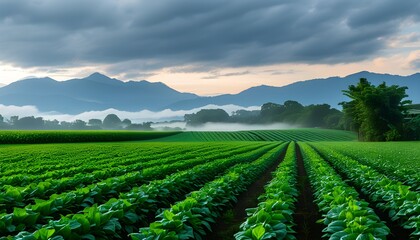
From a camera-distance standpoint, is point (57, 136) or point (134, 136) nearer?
point (57, 136)

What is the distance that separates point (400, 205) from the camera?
8.87m

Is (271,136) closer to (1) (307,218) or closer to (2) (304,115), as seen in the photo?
(2) (304,115)

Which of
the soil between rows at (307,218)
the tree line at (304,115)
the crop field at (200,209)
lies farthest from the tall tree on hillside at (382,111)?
the soil between rows at (307,218)

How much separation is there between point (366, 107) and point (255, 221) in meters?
82.7

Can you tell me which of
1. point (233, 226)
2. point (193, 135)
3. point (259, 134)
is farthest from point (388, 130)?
point (233, 226)

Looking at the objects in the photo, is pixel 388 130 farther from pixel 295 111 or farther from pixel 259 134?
pixel 295 111

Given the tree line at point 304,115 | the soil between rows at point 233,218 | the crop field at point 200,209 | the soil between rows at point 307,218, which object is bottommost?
the soil between rows at point 307,218

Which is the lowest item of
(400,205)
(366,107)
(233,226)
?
(233,226)

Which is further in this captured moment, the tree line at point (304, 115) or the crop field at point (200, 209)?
the tree line at point (304, 115)

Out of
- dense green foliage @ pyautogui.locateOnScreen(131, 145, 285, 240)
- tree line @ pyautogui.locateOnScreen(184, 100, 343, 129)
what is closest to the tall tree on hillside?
tree line @ pyautogui.locateOnScreen(184, 100, 343, 129)

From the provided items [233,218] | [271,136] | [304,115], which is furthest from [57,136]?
[304,115]

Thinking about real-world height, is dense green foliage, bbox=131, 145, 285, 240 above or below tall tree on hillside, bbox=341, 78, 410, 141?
below

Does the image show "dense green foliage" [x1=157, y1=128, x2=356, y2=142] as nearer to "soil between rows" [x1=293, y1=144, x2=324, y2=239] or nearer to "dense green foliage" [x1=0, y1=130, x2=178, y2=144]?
"dense green foliage" [x1=0, y1=130, x2=178, y2=144]

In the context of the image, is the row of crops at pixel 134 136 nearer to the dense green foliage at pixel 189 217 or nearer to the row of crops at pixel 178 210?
the row of crops at pixel 178 210
